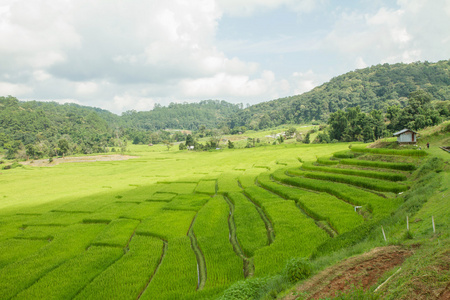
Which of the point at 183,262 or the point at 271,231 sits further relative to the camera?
the point at 271,231

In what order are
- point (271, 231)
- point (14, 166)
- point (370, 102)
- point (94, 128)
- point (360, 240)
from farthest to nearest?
point (94, 128), point (370, 102), point (14, 166), point (271, 231), point (360, 240)

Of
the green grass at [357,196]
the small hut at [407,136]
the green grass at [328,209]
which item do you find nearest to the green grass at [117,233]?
the green grass at [328,209]

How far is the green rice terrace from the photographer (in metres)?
10.1

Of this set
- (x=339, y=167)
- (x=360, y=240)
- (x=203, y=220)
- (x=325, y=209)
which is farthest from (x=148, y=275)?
(x=339, y=167)

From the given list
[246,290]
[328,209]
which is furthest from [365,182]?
[246,290]

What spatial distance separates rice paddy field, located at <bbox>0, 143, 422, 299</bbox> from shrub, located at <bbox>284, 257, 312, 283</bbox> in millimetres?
1871

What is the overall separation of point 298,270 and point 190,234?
28.7ft

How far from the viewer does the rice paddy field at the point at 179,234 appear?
33.7ft

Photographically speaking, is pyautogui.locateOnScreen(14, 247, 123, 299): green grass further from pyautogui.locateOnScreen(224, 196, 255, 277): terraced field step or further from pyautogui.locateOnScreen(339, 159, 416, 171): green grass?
pyautogui.locateOnScreen(339, 159, 416, 171): green grass

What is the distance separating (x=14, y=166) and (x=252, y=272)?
81379 millimetres

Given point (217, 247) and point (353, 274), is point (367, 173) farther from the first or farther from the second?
point (353, 274)

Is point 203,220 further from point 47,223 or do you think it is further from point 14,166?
point 14,166

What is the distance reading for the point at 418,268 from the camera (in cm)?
587

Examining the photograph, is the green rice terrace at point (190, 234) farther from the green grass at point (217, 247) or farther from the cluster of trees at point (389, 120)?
the cluster of trees at point (389, 120)
